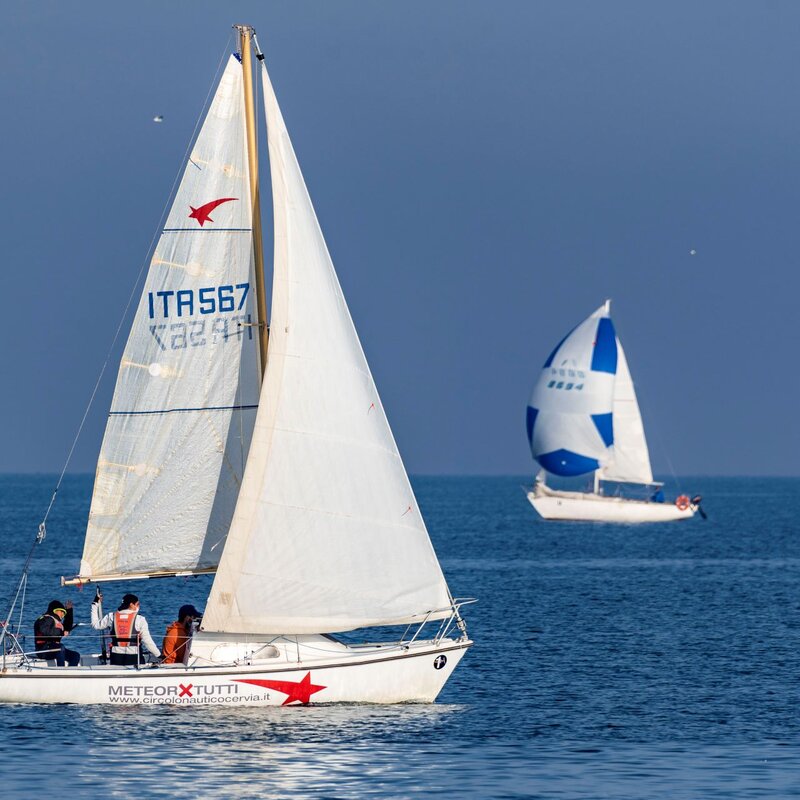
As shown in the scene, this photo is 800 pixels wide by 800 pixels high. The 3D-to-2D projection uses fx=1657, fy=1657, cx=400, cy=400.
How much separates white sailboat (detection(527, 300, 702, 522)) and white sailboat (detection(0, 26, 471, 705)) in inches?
2945

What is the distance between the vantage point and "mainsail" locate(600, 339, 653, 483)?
339ft

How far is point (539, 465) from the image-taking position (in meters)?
105

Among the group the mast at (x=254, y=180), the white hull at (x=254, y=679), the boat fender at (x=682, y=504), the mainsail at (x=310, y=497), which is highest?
the mast at (x=254, y=180)

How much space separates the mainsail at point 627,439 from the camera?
103 meters

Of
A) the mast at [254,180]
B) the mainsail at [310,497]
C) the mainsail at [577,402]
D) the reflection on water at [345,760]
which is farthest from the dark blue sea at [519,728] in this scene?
the mainsail at [577,402]

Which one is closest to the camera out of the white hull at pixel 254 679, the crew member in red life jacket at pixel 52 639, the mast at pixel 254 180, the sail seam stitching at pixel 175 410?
the white hull at pixel 254 679

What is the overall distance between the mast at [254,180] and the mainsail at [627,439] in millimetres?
77064

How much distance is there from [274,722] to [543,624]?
20061 mm

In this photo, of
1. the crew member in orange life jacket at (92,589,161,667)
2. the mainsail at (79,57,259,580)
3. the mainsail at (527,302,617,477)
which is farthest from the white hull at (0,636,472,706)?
the mainsail at (527,302,617,477)

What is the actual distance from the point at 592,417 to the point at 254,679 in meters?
77.6

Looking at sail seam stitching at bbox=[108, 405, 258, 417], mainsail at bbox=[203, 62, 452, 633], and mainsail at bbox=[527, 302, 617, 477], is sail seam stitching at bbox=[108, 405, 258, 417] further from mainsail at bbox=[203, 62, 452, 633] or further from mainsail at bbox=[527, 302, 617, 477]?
mainsail at bbox=[527, 302, 617, 477]

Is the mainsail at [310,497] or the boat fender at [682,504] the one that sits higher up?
the mainsail at [310,497]

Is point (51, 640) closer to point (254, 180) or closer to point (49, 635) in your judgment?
point (49, 635)

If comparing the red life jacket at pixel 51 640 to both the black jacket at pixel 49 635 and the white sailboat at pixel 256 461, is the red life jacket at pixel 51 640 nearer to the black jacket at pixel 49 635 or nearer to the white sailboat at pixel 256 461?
the black jacket at pixel 49 635
